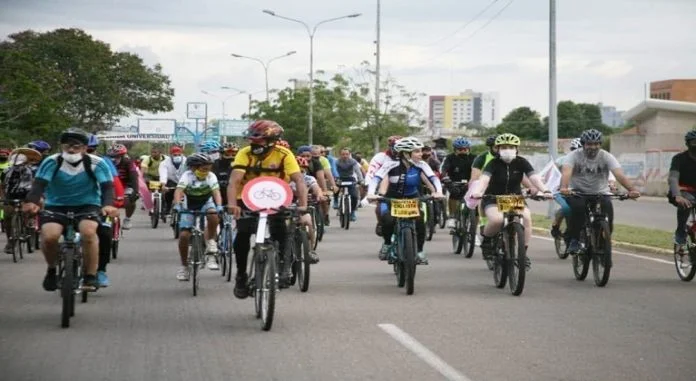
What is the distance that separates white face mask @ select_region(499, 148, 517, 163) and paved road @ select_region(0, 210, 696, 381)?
1528 mm

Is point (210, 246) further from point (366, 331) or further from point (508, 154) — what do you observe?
point (366, 331)

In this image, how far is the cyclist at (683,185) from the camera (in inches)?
605

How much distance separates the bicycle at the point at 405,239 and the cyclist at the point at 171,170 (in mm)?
8590

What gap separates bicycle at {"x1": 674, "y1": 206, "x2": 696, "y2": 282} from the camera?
602 inches

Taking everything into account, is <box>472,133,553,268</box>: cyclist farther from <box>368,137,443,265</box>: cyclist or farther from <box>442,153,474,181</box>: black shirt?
<box>442,153,474,181</box>: black shirt

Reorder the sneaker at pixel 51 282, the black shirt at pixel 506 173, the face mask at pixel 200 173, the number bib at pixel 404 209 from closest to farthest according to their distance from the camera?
1. the sneaker at pixel 51 282
2. the number bib at pixel 404 209
3. the black shirt at pixel 506 173
4. the face mask at pixel 200 173

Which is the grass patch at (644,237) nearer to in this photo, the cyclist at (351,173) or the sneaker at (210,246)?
the cyclist at (351,173)

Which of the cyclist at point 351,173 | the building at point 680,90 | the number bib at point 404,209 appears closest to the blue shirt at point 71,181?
the number bib at point 404,209

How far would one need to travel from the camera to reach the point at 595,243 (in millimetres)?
15211

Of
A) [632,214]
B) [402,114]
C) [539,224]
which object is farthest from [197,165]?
[402,114]

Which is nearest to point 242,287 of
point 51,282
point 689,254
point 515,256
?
point 51,282

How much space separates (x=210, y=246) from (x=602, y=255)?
470 centimetres

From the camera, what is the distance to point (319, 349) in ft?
33.1

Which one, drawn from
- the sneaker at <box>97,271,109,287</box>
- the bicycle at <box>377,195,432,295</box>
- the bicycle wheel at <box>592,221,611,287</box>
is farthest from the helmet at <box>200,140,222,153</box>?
the bicycle wheel at <box>592,221,611,287</box>
